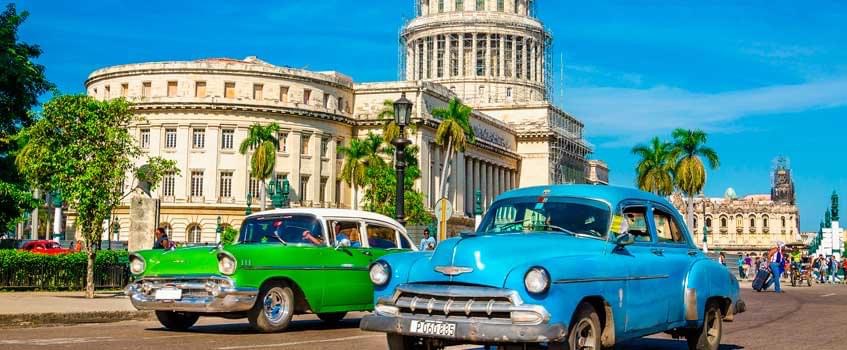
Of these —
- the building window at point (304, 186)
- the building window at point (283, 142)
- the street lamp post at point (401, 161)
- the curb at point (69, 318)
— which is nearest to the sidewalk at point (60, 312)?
the curb at point (69, 318)

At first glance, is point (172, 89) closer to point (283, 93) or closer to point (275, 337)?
point (283, 93)

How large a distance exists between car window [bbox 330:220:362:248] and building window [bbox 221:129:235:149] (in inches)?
2523

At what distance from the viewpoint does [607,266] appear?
921cm

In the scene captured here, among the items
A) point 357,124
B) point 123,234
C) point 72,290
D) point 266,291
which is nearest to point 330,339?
point 266,291

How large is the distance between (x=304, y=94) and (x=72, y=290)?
2191 inches

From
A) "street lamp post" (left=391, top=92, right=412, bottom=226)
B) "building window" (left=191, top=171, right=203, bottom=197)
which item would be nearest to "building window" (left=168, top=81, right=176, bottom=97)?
"building window" (left=191, top=171, right=203, bottom=197)

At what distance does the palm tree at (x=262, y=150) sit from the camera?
72750 millimetres

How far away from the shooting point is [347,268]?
588 inches

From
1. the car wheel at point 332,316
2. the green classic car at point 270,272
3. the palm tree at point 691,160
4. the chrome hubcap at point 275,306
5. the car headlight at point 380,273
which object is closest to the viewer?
the car headlight at point 380,273

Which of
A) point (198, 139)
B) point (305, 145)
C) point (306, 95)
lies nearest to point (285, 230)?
point (198, 139)

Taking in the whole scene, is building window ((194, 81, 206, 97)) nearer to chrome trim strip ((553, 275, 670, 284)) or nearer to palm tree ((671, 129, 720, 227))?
palm tree ((671, 129, 720, 227))

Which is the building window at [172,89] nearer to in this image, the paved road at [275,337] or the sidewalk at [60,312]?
the sidewalk at [60,312]

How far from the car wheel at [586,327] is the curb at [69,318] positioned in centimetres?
963

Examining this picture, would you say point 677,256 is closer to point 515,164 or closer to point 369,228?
point 369,228
